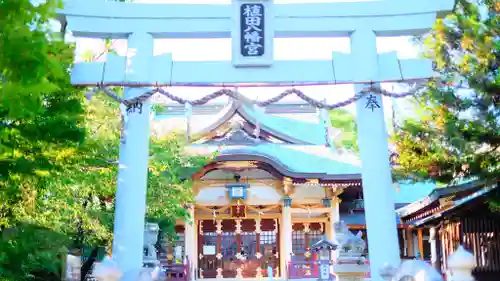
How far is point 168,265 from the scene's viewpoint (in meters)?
17.6

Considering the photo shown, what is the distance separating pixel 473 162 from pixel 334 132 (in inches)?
681

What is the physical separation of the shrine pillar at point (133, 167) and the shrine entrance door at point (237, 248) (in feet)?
37.5

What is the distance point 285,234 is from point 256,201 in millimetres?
1612

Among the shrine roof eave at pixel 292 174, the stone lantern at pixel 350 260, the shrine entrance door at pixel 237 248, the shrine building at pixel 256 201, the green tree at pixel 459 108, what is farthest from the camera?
the shrine entrance door at pixel 237 248

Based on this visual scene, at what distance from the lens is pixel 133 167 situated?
9.13m

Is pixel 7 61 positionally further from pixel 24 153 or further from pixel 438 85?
pixel 438 85

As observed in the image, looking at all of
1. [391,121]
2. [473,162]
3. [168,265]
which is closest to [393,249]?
[473,162]

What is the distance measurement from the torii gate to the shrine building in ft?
30.5

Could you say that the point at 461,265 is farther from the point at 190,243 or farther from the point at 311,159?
the point at 311,159

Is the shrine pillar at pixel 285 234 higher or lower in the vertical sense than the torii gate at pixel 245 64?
lower

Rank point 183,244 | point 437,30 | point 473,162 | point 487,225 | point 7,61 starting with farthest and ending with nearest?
1. point 183,244
2. point 487,225
3. point 437,30
4. point 473,162
5. point 7,61

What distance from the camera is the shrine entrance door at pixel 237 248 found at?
2005cm

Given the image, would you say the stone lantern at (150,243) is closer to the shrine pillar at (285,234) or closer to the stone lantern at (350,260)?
the stone lantern at (350,260)

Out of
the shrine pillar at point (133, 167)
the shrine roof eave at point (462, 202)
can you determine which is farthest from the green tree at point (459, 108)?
the shrine pillar at point (133, 167)
